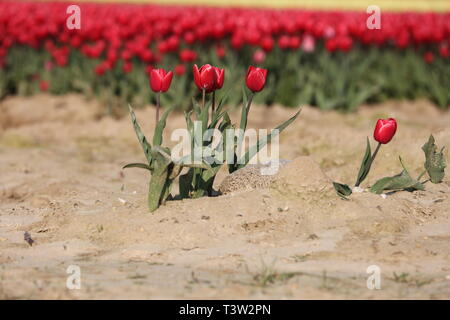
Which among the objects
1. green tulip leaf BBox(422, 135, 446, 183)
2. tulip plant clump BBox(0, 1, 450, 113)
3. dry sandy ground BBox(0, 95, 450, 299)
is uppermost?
tulip plant clump BBox(0, 1, 450, 113)

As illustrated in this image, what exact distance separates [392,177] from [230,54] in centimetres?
511

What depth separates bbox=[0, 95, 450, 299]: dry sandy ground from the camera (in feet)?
11.5

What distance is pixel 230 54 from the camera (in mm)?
9492

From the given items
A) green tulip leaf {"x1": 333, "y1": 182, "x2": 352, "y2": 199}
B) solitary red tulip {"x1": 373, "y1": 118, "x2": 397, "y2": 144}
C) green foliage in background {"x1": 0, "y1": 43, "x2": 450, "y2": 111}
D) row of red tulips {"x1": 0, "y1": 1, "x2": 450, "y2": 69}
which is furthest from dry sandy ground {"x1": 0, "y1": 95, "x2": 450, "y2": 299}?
row of red tulips {"x1": 0, "y1": 1, "x2": 450, "y2": 69}

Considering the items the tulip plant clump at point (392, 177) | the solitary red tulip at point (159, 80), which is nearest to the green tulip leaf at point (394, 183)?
the tulip plant clump at point (392, 177)

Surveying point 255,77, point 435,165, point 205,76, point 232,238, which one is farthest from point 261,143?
point 435,165

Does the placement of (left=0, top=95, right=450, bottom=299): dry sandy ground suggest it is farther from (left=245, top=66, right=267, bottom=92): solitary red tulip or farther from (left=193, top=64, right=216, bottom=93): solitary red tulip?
(left=193, top=64, right=216, bottom=93): solitary red tulip

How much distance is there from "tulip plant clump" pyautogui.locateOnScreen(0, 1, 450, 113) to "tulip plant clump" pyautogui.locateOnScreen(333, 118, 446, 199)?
4234 mm

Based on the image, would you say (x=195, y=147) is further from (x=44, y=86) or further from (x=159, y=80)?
(x=44, y=86)

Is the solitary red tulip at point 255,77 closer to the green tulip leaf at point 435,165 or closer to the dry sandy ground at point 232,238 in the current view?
the dry sandy ground at point 232,238

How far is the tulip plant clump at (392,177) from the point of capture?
14.7 ft

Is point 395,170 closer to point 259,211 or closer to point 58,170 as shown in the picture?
point 259,211

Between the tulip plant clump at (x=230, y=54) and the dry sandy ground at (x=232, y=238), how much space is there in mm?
3180
